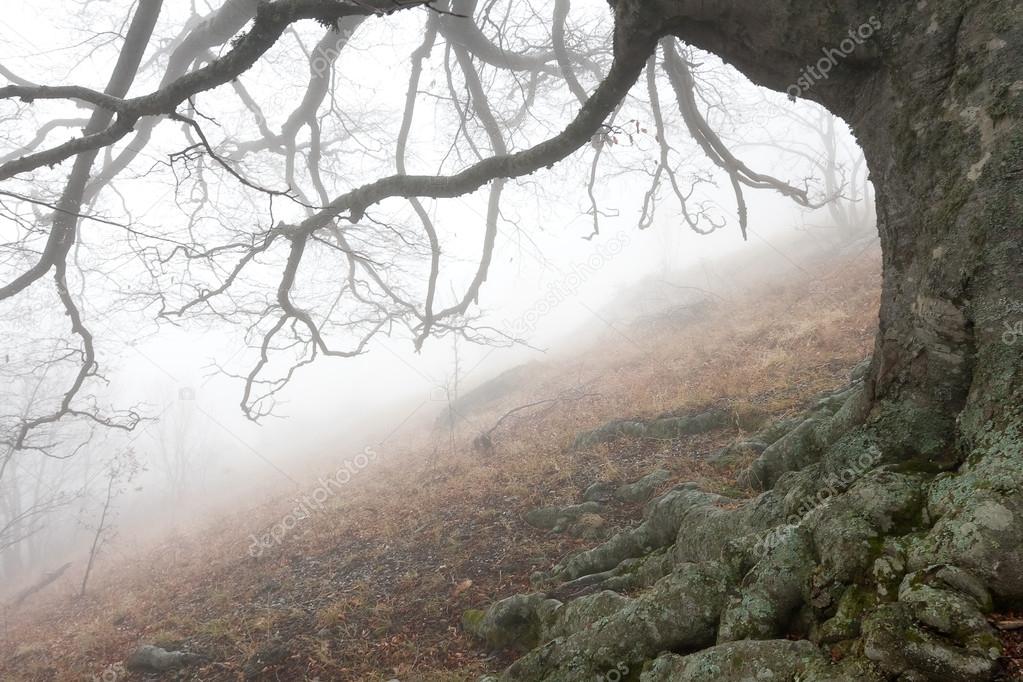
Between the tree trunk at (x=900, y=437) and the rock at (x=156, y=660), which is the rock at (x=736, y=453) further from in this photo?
the rock at (x=156, y=660)

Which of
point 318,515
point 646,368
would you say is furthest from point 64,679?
point 646,368

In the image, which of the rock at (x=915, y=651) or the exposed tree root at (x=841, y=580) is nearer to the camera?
the rock at (x=915, y=651)

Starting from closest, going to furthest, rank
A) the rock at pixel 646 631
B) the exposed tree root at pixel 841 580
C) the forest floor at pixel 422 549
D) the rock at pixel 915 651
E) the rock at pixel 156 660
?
the rock at pixel 915 651 → the exposed tree root at pixel 841 580 → the rock at pixel 646 631 → the forest floor at pixel 422 549 → the rock at pixel 156 660

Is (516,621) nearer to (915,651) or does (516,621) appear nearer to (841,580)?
(841,580)

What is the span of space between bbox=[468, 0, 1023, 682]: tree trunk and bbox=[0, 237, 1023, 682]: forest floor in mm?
292

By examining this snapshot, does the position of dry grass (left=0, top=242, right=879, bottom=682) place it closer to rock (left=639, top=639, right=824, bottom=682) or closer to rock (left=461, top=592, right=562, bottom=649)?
rock (left=461, top=592, right=562, bottom=649)

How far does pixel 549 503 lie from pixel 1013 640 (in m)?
4.19

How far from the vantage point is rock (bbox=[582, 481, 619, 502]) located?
5.11 metres

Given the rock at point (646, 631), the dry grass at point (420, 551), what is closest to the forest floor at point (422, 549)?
the dry grass at point (420, 551)

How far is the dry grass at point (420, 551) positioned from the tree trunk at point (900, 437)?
1.57m

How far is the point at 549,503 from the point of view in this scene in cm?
539

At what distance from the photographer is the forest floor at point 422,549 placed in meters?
4.05

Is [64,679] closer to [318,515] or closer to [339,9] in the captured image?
[318,515]

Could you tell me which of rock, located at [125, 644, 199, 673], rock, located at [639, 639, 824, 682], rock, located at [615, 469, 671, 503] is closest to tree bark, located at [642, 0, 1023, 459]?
rock, located at [639, 639, 824, 682]
